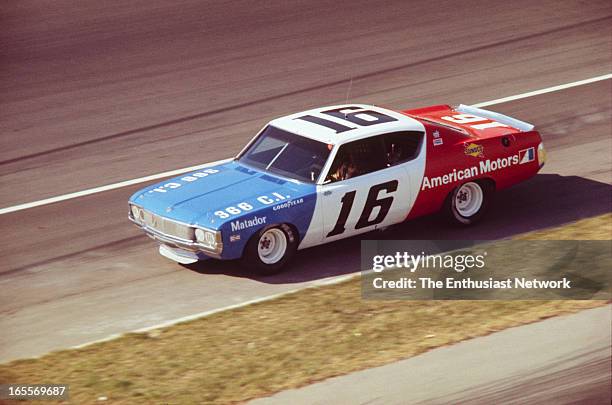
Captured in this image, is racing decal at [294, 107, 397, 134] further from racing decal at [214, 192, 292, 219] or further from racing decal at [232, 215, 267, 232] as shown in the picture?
racing decal at [232, 215, 267, 232]

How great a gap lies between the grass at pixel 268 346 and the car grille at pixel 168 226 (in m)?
1.07

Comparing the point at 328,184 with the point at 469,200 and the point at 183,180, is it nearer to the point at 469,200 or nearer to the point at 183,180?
the point at 183,180

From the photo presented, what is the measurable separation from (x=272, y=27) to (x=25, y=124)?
5.37 metres

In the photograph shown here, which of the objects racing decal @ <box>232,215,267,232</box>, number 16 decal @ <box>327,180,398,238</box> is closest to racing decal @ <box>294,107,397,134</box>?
number 16 decal @ <box>327,180,398,238</box>

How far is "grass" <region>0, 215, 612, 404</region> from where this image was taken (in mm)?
9523

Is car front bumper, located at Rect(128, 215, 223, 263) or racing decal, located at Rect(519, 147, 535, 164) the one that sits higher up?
racing decal, located at Rect(519, 147, 535, 164)

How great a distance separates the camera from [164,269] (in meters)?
12.6

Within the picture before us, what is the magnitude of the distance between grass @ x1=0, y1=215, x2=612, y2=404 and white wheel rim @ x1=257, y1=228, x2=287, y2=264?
629 mm

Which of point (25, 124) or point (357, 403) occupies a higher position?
point (25, 124)

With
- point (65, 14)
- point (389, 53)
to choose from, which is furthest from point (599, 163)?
point (65, 14)

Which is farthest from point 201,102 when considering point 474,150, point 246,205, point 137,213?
point 246,205

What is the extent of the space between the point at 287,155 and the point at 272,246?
3.93 ft

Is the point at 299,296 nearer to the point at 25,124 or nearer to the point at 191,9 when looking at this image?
the point at 25,124

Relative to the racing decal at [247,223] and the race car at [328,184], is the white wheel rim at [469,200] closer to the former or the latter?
the race car at [328,184]
